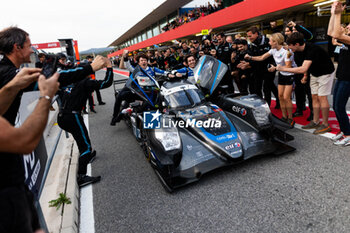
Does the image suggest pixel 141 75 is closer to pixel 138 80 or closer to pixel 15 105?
pixel 138 80

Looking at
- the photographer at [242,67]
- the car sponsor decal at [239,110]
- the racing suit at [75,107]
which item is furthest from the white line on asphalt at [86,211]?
the photographer at [242,67]

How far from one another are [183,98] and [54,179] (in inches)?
93.4

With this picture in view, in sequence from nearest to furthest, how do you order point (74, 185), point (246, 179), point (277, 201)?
point (277, 201), point (246, 179), point (74, 185)

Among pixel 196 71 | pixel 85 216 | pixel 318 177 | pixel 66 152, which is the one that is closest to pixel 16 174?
pixel 85 216

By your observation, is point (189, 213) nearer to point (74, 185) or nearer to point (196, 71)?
point (74, 185)

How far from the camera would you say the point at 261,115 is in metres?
3.34

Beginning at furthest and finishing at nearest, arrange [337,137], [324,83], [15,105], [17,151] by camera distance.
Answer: [324,83], [337,137], [15,105], [17,151]

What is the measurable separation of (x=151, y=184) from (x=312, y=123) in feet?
10.6

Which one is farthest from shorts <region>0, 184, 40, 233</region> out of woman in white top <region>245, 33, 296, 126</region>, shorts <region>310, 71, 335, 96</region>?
woman in white top <region>245, 33, 296, 126</region>

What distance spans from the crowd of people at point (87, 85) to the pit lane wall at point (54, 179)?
0.94ft

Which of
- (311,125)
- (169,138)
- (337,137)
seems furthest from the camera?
(311,125)

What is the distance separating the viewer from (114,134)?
18.4 feet

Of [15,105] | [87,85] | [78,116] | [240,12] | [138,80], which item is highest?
[240,12]

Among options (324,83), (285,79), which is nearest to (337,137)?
(324,83)
